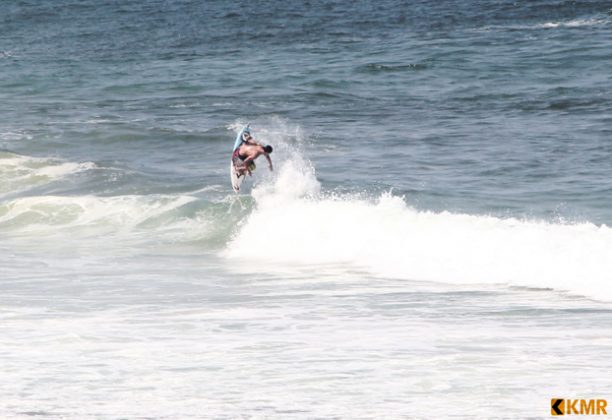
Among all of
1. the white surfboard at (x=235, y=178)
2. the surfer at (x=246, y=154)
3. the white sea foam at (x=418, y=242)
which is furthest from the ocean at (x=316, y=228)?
the surfer at (x=246, y=154)

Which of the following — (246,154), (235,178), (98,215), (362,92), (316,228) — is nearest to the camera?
(246,154)

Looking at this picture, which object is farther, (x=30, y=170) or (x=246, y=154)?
(x=30, y=170)

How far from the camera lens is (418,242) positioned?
63.1ft

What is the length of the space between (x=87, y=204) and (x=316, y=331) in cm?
1073

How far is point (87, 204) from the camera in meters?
23.3

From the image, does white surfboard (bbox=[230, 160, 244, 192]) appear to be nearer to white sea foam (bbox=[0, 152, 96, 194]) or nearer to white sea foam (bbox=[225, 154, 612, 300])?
white sea foam (bbox=[225, 154, 612, 300])

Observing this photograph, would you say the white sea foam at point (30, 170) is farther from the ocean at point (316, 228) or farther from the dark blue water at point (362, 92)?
the dark blue water at point (362, 92)

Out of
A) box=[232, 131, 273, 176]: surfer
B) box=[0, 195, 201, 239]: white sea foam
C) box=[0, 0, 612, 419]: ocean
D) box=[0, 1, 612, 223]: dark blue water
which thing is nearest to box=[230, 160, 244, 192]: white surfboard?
box=[232, 131, 273, 176]: surfer

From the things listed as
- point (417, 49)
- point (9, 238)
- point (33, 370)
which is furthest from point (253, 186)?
point (417, 49)

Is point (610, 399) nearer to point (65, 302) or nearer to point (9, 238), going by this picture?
point (65, 302)

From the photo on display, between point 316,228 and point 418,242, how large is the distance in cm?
212

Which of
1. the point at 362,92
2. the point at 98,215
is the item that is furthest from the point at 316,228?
the point at 362,92

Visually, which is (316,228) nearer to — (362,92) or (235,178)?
(235,178)

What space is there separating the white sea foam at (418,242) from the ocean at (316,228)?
5 cm
